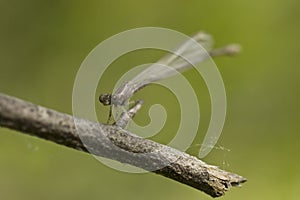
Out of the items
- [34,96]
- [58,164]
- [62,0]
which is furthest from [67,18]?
[58,164]

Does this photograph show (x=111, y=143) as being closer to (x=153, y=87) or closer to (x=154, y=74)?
(x=154, y=74)

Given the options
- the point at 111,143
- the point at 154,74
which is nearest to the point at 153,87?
the point at 154,74

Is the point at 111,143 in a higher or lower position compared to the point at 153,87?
lower

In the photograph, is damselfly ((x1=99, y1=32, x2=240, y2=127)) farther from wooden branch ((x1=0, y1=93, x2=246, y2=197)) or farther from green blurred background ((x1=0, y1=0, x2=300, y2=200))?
green blurred background ((x1=0, y1=0, x2=300, y2=200))

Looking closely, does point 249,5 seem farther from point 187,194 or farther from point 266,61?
point 187,194

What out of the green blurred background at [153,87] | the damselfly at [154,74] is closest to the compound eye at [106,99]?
the damselfly at [154,74]

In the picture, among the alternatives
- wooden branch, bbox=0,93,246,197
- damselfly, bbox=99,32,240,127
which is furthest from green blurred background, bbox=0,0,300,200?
wooden branch, bbox=0,93,246,197
